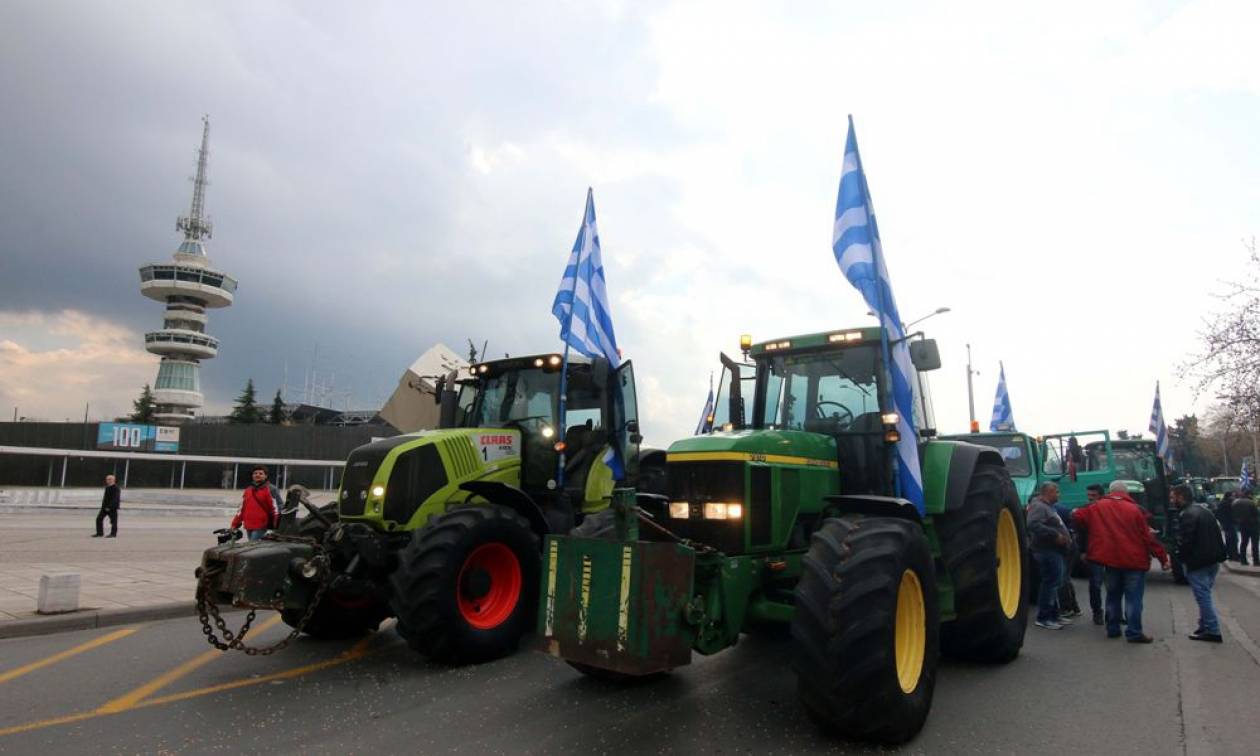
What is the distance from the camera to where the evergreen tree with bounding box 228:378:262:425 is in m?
84.2

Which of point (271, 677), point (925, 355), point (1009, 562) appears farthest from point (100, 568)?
point (1009, 562)

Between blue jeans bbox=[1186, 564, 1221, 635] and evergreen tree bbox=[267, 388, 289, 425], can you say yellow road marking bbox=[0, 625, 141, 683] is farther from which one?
evergreen tree bbox=[267, 388, 289, 425]

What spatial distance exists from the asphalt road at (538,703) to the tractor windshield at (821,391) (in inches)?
81.7

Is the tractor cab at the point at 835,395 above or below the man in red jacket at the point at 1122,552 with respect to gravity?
above

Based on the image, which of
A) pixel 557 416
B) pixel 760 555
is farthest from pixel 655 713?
pixel 557 416

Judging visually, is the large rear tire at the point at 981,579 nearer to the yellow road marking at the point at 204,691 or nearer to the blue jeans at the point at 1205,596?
the blue jeans at the point at 1205,596

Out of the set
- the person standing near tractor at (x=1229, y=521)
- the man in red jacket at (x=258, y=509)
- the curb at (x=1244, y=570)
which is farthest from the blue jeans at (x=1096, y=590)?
the person standing near tractor at (x=1229, y=521)

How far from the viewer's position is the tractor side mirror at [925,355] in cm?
625

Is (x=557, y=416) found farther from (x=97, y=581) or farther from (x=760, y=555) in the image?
(x=97, y=581)

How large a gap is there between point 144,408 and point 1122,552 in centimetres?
10652

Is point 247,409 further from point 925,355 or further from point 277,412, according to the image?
point 925,355

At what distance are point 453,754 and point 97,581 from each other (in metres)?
8.98

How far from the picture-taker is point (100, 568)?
1217 cm

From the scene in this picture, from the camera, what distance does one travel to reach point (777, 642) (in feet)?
24.1
